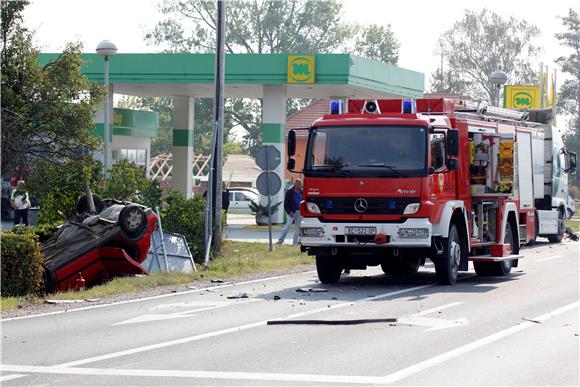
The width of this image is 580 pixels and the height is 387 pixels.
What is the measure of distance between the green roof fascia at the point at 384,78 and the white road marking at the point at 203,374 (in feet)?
107

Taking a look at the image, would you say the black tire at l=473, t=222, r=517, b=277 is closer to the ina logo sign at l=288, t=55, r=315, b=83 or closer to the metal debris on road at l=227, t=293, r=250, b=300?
the metal debris on road at l=227, t=293, r=250, b=300

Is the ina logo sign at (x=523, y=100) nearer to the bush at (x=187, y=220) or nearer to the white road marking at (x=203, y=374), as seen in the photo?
the bush at (x=187, y=220)

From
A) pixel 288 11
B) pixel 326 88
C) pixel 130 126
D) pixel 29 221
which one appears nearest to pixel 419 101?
pixel 29 221

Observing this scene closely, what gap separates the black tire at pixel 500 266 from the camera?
880 inches

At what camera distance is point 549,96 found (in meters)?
72.0

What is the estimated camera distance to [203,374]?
1062 centimetres

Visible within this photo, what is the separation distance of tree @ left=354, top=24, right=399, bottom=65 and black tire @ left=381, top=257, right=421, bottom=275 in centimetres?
7835

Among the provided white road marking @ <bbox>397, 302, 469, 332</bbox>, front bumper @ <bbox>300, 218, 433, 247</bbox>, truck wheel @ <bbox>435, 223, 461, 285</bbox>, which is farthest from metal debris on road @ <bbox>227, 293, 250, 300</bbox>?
white road marking @ <bbox>397, 302, 469, 332</bbox>

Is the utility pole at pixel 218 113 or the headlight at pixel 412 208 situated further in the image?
the utility pole at pixel 218 113

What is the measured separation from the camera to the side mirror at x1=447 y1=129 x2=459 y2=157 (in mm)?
19422

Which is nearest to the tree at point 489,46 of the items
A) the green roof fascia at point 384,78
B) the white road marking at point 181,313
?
the green roof fascia at point 384,78

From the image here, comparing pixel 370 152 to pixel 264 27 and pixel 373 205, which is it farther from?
pixel 264 27

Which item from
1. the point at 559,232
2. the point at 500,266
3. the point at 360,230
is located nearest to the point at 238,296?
the point at 360,230

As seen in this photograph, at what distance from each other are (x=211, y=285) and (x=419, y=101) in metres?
4.86
